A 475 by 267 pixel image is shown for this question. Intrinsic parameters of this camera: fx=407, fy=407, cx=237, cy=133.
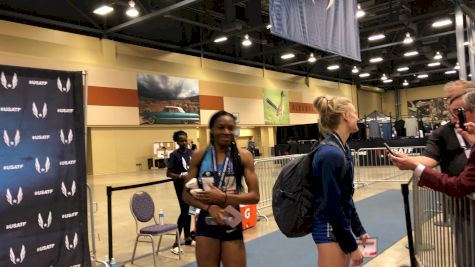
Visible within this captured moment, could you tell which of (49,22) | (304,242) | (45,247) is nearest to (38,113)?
(45,247)

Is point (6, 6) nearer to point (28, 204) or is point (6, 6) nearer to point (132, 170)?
point (132, 170)

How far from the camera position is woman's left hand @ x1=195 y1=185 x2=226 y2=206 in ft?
8.23

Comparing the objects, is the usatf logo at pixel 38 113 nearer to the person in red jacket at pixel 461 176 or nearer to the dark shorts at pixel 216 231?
the dark shorts at pixel 216 231

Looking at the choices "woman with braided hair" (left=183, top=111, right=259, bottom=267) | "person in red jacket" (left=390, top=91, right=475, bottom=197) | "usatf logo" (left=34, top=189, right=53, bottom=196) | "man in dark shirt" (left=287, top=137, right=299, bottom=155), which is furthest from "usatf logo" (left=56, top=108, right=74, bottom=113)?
"man in dark shirt" (left=287, top=137, right=299, bottom=155)

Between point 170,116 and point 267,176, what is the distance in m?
13.0

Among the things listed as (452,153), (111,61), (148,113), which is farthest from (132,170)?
(452,153)

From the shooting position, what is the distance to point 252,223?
22.1 ft

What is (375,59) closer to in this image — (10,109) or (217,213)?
(10,109)

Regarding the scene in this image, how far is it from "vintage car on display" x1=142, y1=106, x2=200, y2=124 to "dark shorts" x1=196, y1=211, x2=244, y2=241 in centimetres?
1901

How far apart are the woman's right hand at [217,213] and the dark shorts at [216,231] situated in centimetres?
10

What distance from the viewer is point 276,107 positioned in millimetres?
29000

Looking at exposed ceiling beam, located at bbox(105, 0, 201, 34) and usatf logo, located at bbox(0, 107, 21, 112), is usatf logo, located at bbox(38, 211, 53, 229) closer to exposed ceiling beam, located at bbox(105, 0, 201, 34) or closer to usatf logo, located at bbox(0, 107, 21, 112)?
usatf logo, located at bbox(0, 107, 21, 112)

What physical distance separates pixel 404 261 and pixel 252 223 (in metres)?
2.74

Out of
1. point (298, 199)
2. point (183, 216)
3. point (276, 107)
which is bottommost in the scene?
point (183, 216)
